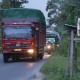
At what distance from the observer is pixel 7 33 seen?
33.7 metres

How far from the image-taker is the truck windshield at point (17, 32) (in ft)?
110

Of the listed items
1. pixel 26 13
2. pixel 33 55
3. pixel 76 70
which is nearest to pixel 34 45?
pixel 33 55

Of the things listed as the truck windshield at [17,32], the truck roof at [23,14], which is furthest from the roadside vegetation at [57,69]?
the truck roof at [23,14]

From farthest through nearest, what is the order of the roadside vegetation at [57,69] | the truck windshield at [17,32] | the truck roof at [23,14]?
the truck roof at [23,14], the truck windshield at [17,32], the roadside vegetation at [57,69]

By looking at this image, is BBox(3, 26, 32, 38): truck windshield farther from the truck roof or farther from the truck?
the truck roof

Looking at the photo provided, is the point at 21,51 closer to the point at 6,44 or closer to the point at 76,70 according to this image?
the point at 6,44

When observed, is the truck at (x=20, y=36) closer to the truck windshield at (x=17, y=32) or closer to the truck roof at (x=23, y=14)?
the truck windshield at (x=17, y=32)

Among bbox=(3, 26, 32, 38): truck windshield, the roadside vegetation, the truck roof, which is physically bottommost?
the roadside vegetation

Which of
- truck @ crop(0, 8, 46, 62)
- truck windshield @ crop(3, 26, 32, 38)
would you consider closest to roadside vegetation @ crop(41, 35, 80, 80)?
truck @ crop(0, 8, 46, 62)

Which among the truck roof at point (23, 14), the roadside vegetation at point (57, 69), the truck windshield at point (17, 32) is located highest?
the truck roof at point (23, 14)

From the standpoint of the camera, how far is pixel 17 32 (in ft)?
110

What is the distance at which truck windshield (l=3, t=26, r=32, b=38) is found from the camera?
3356cm

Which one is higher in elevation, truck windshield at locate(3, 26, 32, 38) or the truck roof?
the truck roof

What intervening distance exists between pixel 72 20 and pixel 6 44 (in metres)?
12.0
